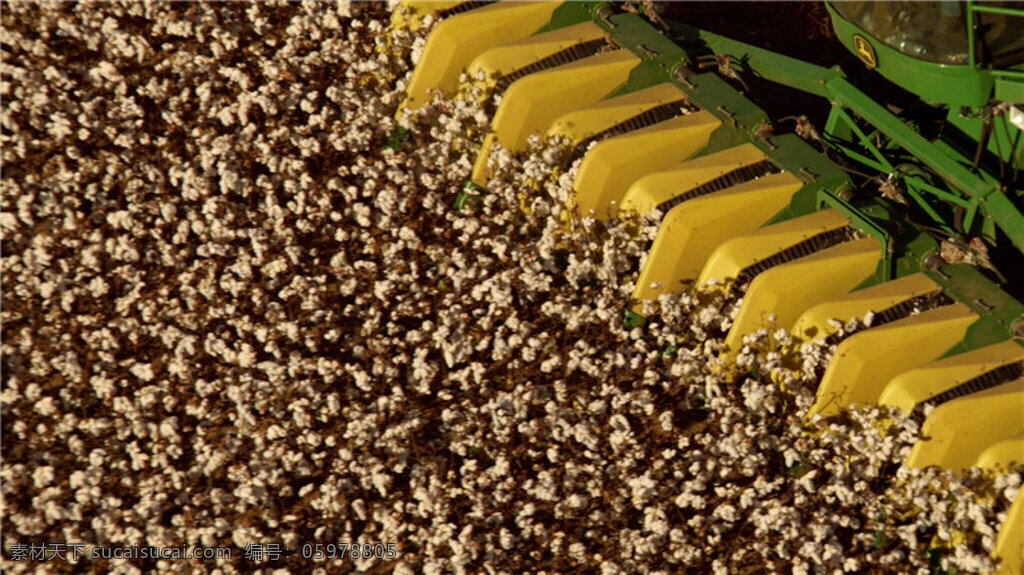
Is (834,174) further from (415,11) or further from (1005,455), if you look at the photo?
(415,11)

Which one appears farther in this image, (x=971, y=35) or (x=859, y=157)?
(x=859, y=157)

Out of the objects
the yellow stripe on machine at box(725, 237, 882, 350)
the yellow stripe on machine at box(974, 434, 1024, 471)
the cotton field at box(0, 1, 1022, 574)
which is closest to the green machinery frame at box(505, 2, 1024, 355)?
the yellow stripe on machine at box(725, 237, 882, 350)

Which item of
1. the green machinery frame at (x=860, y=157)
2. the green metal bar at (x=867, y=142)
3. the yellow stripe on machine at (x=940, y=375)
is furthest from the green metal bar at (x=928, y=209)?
the yellow stripe on machine at (x=940, y=375)

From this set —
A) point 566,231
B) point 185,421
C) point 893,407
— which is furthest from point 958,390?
point 185,421

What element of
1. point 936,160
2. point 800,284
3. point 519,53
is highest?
point 519,53

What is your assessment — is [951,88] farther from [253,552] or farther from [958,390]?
[253,552]

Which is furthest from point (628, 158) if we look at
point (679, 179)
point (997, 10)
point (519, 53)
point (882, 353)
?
point (997, 10)

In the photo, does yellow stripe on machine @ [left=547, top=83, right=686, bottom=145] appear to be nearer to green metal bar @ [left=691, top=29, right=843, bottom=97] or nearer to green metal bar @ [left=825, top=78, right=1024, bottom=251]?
green metal bar @ [left=691, top=29, right=843, bottom=97]
